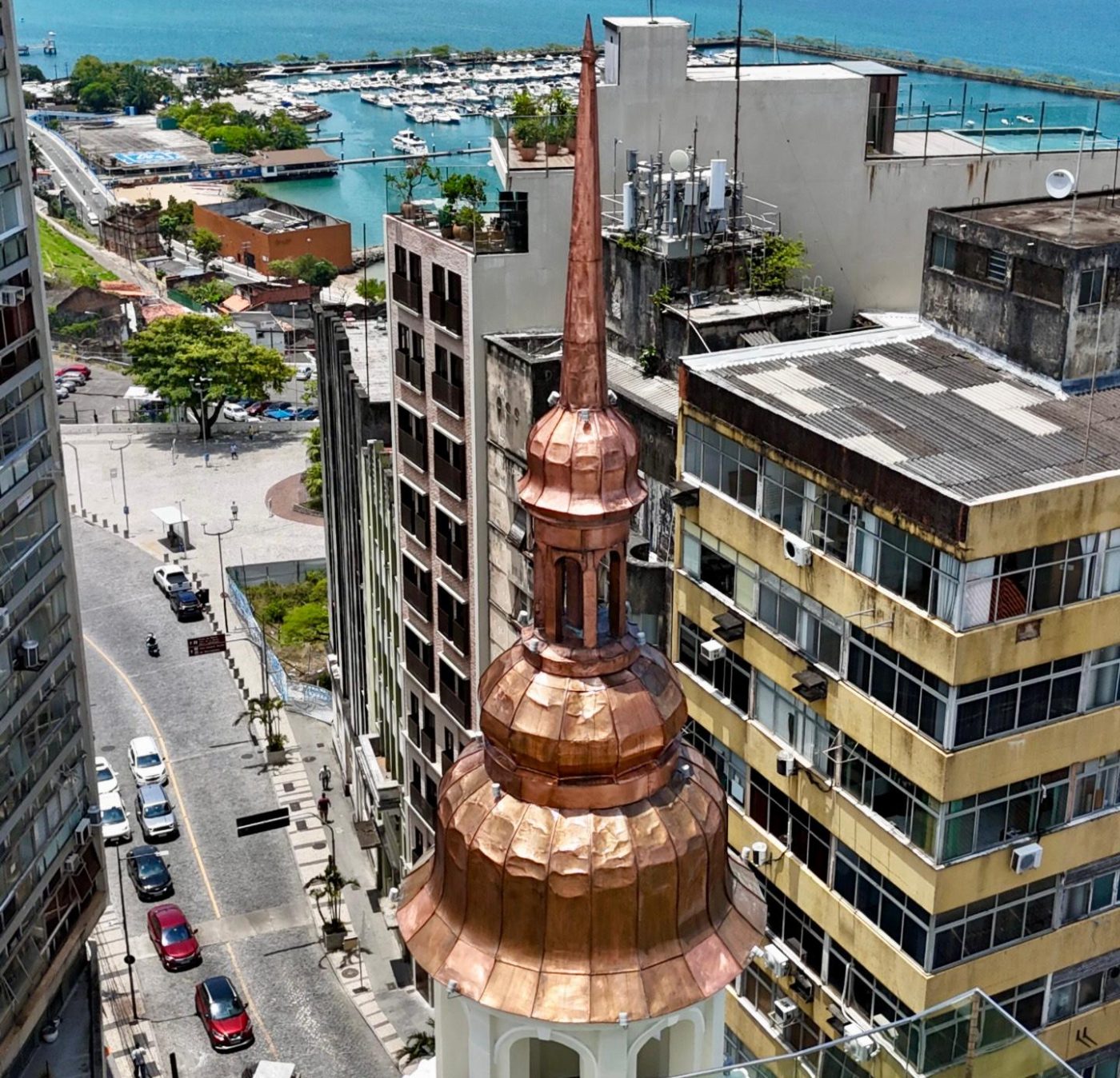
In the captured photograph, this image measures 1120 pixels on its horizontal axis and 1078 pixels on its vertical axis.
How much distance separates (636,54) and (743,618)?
2317cm

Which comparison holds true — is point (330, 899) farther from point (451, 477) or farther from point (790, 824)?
point (790, 824)

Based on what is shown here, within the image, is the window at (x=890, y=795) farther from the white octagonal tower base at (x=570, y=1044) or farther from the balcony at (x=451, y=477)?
the balcony at (x=451, y=477)

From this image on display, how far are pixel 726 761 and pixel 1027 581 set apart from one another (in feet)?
39.4

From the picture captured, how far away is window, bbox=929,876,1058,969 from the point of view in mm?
38188

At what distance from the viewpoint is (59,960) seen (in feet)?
181

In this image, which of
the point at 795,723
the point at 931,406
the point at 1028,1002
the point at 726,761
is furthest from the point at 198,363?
the point at 1028,1002

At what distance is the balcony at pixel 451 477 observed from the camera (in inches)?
2427

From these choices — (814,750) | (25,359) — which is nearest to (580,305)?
(814,750)

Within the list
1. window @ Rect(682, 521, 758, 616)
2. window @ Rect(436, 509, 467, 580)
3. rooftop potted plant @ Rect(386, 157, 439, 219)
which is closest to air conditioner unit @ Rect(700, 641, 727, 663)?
window @ Rect(682, 521, 758, 616)

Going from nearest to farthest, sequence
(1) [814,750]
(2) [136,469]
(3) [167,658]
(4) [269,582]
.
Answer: (1) [814,750], (3) [167,658], (4) [269,582], (2) [136,469]

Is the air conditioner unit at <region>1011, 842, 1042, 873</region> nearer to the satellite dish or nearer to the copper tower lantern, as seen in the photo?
the satellite dish

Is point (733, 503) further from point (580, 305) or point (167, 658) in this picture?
point (167, 658)

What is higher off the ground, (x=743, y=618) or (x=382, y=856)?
(x=743, y=618)

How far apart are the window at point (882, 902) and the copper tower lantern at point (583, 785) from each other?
58.8ft
